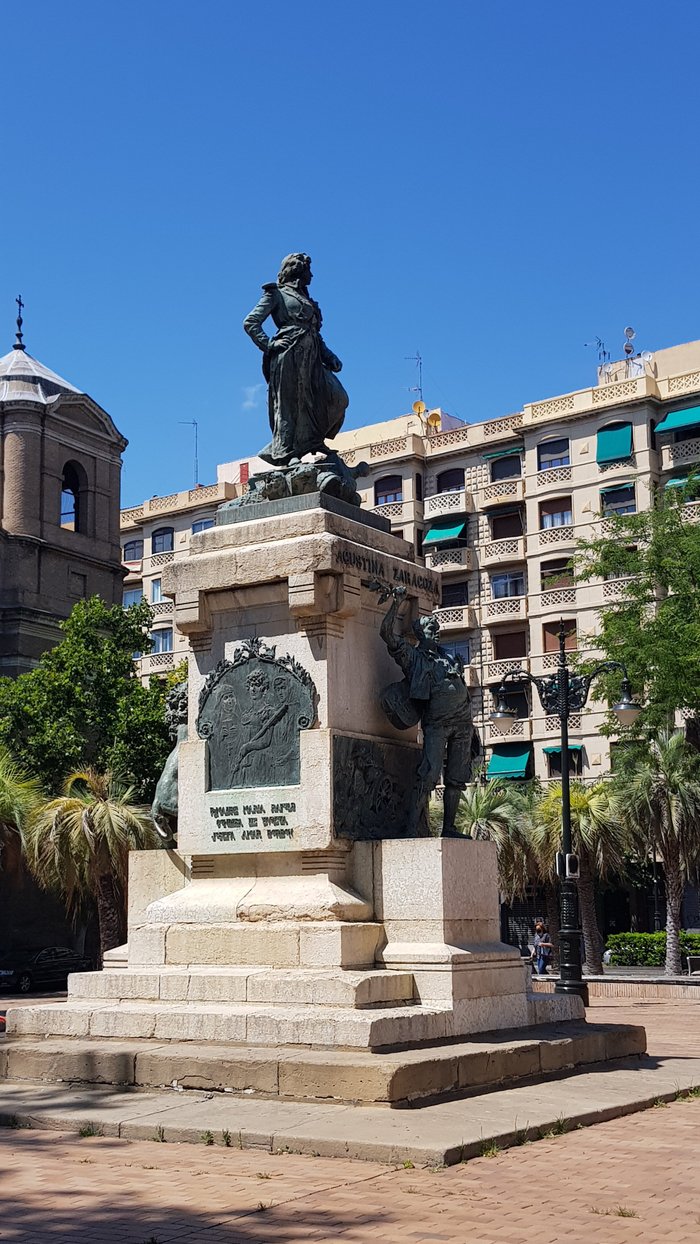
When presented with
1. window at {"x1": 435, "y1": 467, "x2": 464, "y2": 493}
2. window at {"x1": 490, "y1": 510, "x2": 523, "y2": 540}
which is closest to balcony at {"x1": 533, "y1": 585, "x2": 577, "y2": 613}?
window at {"x1": 490, "y1": 510, "x2": 523, "y2": 540}

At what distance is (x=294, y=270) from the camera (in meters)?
14.2

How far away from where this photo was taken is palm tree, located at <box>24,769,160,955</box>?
31.1m

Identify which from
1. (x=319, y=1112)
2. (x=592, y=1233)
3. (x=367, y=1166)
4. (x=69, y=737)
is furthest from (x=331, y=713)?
(x=69, y=737)

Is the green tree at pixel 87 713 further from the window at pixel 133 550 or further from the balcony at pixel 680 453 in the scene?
the window at pixel 133 550

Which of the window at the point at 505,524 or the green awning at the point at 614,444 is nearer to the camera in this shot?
the green awning at the point at 614,444

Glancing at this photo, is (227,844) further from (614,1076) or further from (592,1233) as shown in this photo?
(592,1233)

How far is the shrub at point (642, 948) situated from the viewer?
146 ft

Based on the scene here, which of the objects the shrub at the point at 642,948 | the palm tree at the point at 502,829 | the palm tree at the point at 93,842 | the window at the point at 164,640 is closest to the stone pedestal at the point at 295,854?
the palm tree at the point at 93,842

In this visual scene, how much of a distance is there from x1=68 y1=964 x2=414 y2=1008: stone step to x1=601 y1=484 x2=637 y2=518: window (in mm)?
46687

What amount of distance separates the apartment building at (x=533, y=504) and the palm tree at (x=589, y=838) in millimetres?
15033

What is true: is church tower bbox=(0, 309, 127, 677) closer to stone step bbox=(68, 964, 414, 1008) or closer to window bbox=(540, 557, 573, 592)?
window bbox=(540, 557, 573, 592)

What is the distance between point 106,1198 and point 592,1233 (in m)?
2.48

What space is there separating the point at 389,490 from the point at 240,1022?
183 ft

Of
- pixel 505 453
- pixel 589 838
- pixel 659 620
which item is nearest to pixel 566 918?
pixel 659 620
